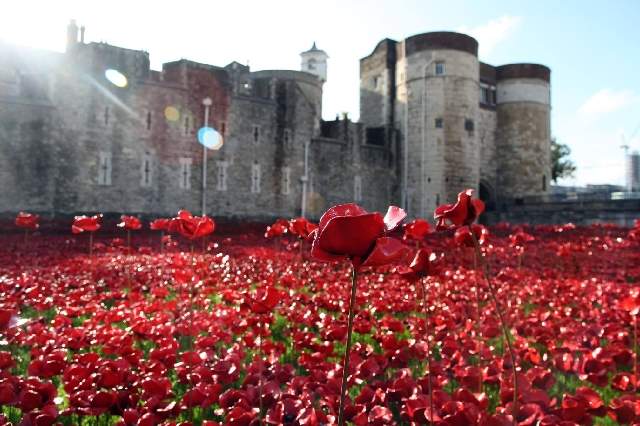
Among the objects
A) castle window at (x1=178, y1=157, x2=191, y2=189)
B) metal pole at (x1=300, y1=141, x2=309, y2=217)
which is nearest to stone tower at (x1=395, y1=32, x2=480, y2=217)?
metal pole at (x1=300, y1=141, x2=309, y2=217)

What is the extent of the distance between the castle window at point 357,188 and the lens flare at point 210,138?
874cm

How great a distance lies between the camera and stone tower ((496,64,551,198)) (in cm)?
3472

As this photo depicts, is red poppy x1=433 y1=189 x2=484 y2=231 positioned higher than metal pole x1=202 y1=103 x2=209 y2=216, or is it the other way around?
metal pole x1=202 y1=103 x2=209 y2=216

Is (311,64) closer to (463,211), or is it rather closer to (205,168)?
(205,168)

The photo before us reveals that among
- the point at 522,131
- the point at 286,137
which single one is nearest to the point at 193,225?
the point at 286,137

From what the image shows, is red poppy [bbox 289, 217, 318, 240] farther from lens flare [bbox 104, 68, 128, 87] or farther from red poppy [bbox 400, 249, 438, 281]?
lens flare [bbox 104, 68, 128, 87]

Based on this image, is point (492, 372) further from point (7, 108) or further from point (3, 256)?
point (7, 108)

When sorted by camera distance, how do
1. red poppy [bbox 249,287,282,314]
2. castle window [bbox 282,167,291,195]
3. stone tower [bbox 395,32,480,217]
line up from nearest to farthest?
red poppy [bbox 249,287,282,314] < castle window [bbox 282,167,291,195] < stone tower [bbox 395,32,480,217]

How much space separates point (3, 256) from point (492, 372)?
930cm

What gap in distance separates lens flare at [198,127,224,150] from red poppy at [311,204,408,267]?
25852 mm

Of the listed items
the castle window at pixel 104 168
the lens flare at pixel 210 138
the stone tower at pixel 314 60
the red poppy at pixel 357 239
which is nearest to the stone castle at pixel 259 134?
the castle window at pixel 104 168

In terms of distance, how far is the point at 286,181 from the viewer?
2852cm

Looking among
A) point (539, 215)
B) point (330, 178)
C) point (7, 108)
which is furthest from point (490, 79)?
point (7, 108)

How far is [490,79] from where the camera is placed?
3572cm
